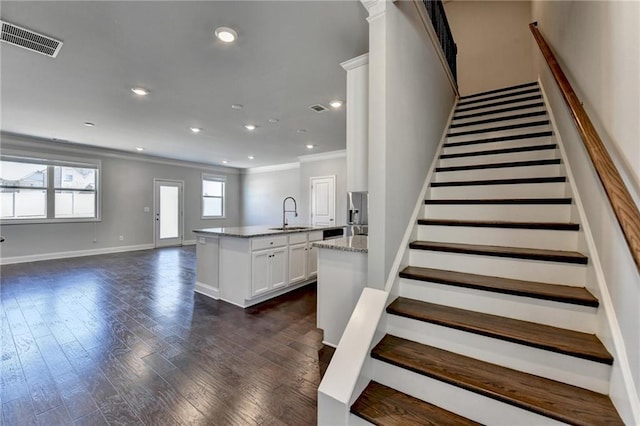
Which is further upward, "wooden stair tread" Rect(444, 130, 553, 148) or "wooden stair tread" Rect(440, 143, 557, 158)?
"wooden stair tread" Rect(444, 130, 553, 148)

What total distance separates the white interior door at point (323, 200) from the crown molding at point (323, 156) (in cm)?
53

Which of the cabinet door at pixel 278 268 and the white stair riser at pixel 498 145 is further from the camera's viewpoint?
the cabinet door at pixel 278 268

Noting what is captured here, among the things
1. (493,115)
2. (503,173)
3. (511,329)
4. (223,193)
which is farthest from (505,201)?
(223,193)

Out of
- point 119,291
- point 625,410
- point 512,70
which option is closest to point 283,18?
point 625,410

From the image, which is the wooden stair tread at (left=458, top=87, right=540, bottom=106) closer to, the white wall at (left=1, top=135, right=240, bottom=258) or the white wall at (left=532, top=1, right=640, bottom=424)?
the white wall at (left=532, top=1, right=640, bottom=424)

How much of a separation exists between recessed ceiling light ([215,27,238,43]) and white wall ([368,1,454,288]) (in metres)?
1.18

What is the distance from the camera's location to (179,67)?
9.21 ft

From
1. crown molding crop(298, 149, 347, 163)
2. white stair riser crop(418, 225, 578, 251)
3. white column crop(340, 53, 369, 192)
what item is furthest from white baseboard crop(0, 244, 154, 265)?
white stair riser crop(418, 225, 578, 251)

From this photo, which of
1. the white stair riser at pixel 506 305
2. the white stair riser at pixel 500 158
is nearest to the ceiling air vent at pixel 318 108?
the white stair riser at pixel 500 158

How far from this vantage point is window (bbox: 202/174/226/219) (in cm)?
921

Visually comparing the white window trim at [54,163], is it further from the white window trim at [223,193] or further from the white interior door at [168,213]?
the white window trim at [223,193]

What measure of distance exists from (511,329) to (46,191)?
8540 mm

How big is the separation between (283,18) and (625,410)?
2.87m

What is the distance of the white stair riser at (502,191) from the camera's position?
6.82ft
